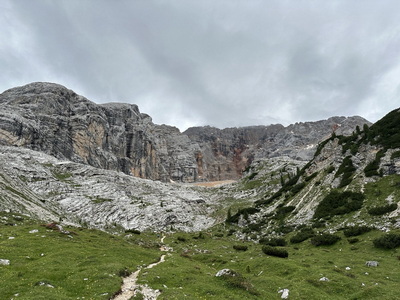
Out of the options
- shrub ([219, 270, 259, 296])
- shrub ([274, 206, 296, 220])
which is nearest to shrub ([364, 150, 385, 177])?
shrub ([274, 206, 296, 220])

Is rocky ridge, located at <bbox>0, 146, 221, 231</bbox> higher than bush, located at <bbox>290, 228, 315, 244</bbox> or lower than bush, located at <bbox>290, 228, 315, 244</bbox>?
higher

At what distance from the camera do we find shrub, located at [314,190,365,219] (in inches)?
2111

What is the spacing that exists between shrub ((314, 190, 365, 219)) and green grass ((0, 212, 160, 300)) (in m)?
38.9

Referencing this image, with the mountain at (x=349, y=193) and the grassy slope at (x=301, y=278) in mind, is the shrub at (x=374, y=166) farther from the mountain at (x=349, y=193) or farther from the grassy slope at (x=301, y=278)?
the grassy slope at (x=301, y=278)

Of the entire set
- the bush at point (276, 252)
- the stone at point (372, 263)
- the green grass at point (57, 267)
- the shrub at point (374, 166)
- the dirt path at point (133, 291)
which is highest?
the shrub at point (374, 166)

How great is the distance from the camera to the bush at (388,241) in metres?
34.0

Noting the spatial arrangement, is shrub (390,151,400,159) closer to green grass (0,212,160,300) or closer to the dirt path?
green grass (0,212,160,300)

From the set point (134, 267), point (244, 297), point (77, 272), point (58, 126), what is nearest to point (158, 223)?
point (134, 267)

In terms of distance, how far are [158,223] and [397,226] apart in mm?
73657

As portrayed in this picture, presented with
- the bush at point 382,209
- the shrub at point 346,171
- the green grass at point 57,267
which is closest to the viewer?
the green grass at point 57,267

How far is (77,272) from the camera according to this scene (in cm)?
2548

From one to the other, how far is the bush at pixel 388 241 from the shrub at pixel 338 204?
1758 cm

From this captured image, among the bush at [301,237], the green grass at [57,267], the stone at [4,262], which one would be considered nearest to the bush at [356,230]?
the bush at [301,237]

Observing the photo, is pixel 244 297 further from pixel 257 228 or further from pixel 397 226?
pixel 257 228
